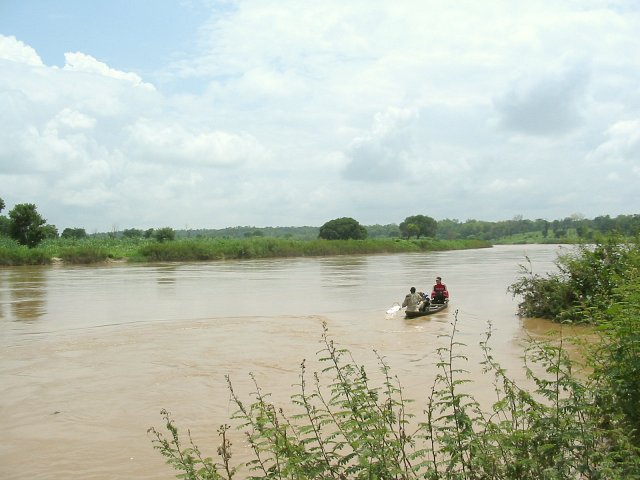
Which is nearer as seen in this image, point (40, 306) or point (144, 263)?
point (40, 306)

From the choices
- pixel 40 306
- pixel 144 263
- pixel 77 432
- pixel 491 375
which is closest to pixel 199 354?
pixel 77 432

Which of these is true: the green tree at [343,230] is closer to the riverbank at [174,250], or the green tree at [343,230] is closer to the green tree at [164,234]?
the riverbank at [174,250]

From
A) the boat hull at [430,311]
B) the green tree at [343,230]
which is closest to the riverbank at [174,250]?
the green tree at [343,230]

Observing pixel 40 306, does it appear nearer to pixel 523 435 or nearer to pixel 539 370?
pixel 539 370

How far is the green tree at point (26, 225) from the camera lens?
5222 cm

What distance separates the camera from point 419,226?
105 m

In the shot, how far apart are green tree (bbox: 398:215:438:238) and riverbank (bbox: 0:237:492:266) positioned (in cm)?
2008

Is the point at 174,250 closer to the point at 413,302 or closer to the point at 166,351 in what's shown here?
the point at 413,302

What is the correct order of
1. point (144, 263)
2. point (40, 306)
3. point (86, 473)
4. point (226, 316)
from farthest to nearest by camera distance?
point (144, 263)
point (40, 306)
point (226, 316)
point (86, 473)

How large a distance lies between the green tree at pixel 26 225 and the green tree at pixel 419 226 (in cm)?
6518

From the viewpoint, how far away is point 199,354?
45.4ft

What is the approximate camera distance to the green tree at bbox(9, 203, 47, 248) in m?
52.2

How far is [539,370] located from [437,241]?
82.9 metres

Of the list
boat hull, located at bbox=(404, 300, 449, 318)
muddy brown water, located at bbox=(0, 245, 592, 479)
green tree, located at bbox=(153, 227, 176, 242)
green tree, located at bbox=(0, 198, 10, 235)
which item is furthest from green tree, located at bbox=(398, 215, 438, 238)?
boat hull, located at bbox=(404, 300, 449, 318)
